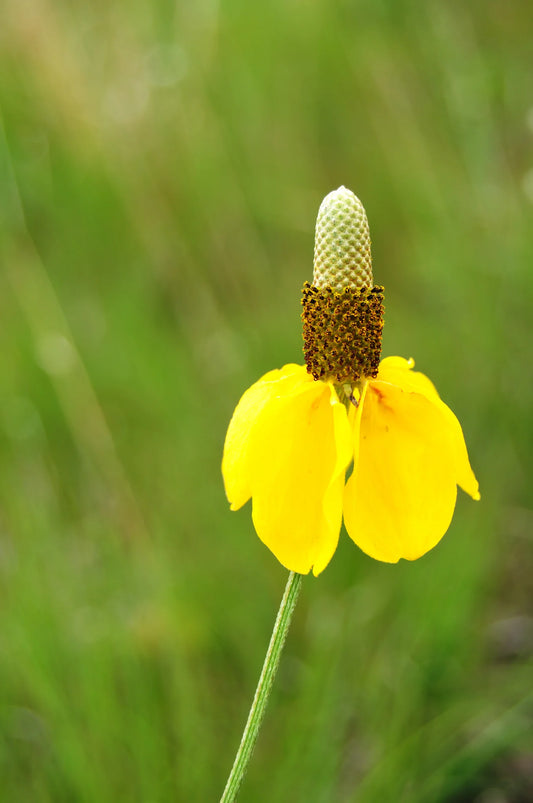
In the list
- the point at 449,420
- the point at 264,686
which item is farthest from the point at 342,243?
the point at 264,686

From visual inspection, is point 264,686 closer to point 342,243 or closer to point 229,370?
point 342,243

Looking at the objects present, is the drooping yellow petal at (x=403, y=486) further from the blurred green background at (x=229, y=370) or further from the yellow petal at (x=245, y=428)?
the blurred green background at (x=229, y=370)

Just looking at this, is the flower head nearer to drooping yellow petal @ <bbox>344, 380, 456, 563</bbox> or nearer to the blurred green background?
drooping yellow petal @ <bbox>344, 380, 456, 563</bbox>

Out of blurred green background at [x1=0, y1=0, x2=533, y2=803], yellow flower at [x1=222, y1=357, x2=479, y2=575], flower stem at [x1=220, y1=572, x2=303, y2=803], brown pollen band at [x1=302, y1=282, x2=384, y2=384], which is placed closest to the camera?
flower stem at [x1=220, y1=572, x2=303, y2=803]

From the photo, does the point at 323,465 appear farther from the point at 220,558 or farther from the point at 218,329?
the point at 218,329

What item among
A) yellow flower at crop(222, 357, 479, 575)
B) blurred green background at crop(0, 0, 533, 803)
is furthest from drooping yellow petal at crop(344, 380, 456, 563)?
blurred green background at crop(0, 0, 533, 803)

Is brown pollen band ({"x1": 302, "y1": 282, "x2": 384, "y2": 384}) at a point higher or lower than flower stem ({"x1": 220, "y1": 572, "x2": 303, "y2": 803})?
higher
